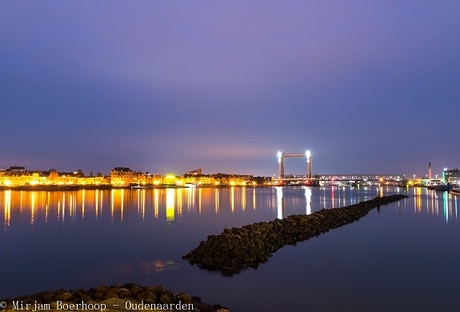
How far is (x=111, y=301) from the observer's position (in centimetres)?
594

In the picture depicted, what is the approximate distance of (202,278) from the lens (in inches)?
381

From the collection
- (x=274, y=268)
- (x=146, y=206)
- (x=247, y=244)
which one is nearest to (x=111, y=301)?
(x=274, y=268)

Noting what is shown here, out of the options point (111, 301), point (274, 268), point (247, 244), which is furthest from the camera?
point (247, 244)

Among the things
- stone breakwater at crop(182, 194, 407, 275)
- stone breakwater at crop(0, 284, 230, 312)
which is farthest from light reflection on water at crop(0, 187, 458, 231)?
stone breakwater at crop(0, 284, 230, 312)

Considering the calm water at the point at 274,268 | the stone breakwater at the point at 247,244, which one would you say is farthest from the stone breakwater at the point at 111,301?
the stone breakwater at the point at 247,244

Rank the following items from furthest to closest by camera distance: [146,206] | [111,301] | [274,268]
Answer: [146,206], [274,268], [111,301]

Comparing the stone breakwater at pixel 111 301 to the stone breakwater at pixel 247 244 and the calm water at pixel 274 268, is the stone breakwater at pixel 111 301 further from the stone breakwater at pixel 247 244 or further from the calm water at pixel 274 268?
the stone breakwater at pixel 247 244

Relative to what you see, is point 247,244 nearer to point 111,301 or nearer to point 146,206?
point 111,301

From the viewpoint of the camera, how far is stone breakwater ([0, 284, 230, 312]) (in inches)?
222

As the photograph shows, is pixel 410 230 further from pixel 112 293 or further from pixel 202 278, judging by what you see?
pixel 112 293

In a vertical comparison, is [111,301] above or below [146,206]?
above

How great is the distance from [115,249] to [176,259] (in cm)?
304

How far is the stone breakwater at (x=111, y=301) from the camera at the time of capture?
5637 mm

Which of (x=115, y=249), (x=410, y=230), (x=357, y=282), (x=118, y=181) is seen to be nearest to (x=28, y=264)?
(x=115, y=249)
